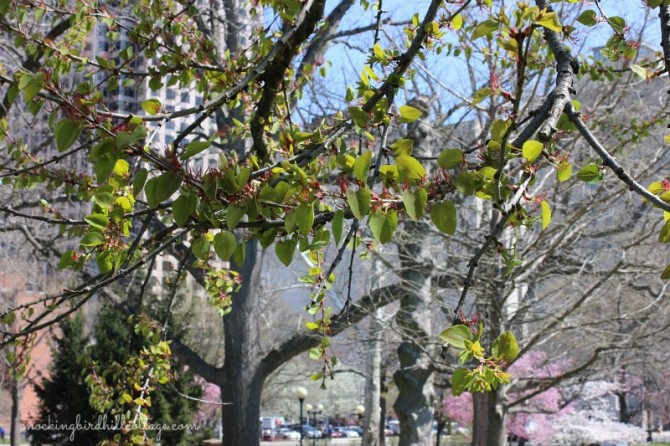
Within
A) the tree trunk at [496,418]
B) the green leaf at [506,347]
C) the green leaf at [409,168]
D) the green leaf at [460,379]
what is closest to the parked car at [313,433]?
the tree trunk at [496,418]

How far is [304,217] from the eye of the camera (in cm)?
149

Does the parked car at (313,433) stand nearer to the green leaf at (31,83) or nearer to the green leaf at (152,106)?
the green leaf at (152,106)

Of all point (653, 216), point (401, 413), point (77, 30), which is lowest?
point (401, 413)

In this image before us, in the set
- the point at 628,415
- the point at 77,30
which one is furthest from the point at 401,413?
the point at 628,415

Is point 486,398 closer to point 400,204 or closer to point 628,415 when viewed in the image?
point 400,204

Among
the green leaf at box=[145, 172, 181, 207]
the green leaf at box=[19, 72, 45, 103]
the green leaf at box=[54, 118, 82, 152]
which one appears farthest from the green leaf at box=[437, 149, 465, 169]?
the green leaf at box=[19, 72, 45, 103]

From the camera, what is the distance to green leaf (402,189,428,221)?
1.40 m

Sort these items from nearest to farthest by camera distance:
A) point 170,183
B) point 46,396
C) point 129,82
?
1. point 170,183
2. point 129,82
3. point 46,396

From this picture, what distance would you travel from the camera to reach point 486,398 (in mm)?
8023

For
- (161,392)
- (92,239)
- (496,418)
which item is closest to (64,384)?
(161,392)

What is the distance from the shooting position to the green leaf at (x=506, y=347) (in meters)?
1.44

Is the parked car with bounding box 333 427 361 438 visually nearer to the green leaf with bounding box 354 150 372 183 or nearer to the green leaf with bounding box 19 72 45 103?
the green leaf with bounding box 19 72 45 103

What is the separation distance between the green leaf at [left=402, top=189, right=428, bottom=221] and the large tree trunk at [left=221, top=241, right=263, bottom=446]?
316 inches

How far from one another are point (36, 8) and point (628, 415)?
2966 centimetres
